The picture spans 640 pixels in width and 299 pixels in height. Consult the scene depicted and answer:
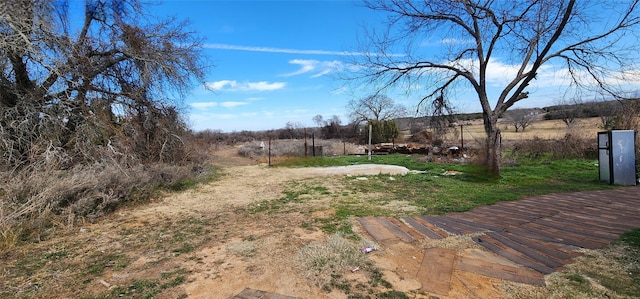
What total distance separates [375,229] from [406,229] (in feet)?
1.16

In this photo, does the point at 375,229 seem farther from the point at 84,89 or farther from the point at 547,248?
the point at 84,89

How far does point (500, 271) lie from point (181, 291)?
248 cm

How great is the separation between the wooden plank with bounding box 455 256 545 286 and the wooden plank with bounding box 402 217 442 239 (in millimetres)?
593

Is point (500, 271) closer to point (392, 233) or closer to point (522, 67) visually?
point (392, 233)

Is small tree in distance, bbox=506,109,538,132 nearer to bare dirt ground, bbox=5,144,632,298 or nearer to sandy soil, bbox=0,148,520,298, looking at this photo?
sandy soil, bbox=0,148,520,298

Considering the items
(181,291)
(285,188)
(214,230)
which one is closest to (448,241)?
(181,291)

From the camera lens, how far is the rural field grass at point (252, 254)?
2.28m

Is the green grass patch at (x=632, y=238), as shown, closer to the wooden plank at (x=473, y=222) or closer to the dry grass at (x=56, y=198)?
the wooden plank at (x=473, y=222)

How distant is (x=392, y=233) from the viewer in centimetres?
343

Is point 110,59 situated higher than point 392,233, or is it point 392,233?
point 110,59

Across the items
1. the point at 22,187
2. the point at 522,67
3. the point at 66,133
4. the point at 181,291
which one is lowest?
the point at 181,291

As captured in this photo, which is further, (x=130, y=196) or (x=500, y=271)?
(x=130, y=196)

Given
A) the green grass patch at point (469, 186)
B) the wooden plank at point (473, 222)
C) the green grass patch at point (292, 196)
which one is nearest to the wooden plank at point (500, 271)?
the wooden plank at point (473, 222)

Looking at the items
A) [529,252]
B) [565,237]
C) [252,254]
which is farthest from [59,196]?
[565,237]
